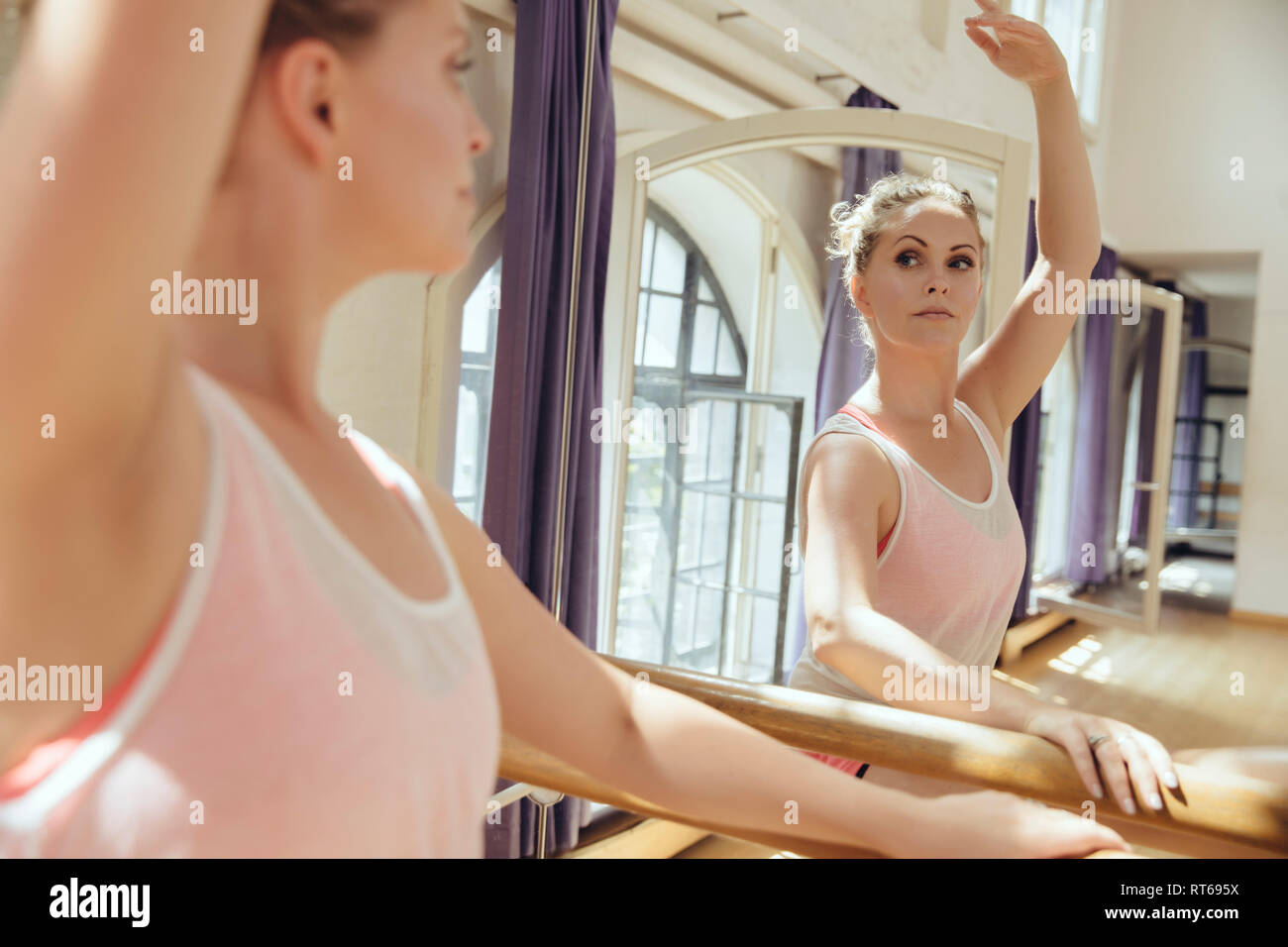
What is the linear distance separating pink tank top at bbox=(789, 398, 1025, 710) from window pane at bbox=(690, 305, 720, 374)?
8.00ft

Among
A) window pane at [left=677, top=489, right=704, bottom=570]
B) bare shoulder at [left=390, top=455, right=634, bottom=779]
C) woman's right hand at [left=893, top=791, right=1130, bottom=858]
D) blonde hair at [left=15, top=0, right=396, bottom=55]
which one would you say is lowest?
window pane at [left=677, top=489, right=704, bottom=570]

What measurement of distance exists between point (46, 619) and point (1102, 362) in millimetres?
5012

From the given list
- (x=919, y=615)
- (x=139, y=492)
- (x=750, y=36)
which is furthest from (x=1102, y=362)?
(x=139, y=492)

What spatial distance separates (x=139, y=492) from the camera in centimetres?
29

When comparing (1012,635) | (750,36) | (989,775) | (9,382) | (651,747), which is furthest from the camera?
(1012,635)

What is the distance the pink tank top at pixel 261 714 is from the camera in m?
0.32

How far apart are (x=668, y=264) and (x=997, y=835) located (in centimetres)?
296

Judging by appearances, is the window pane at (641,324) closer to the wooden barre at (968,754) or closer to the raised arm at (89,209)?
the wooden barre at (968,754)

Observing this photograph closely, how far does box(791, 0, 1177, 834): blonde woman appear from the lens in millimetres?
981

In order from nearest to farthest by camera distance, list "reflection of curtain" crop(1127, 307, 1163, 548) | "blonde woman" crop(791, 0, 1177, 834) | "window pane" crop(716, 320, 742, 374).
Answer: "blonde woman" crop(791, 0, 1177, 834) < "window pane" crop(716, 320, 742, 374) < "reflection of curtain" crop(1127, 307, 1163, 548)

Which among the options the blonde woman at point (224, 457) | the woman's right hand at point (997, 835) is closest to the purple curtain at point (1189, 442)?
the woman's right hand at point (997, 835)

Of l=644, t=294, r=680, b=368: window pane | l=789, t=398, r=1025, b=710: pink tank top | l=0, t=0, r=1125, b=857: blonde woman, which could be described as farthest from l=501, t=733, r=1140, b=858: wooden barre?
l=644, t=294, r=680, b=368: window pane

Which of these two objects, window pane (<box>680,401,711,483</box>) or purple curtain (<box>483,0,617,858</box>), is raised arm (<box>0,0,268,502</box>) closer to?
purple curtain (<box>483,0,617,858</box>)
